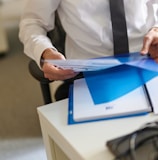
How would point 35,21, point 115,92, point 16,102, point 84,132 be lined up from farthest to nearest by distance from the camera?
point 16,102 < point 35,21 < point 115,92 < point 84,132

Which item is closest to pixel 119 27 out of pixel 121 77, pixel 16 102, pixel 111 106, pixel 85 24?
pixel 85 24

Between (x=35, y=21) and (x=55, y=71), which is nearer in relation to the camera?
(x=55, y=71)

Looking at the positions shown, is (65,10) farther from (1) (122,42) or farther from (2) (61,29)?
(1) (122,42)

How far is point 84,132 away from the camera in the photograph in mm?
781

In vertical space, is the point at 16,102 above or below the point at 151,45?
below

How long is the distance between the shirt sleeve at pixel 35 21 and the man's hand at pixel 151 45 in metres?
0.32

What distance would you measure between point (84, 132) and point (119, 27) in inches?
16.4

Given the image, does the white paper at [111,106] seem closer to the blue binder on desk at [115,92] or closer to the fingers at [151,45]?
the blue binder on desk at [115,92]

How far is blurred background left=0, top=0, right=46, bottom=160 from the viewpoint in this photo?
5.46ft

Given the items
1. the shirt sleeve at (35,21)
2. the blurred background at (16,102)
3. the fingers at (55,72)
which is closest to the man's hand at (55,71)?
the fingers at (55,72)

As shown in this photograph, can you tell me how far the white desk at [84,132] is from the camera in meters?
0.72

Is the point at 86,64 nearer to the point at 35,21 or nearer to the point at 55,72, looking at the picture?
the point at 55,72

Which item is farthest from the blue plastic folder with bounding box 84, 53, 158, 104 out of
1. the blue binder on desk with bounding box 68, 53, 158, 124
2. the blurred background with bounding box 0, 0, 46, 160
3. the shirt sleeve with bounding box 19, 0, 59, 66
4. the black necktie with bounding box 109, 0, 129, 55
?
the blurred background with bounding box 0, 0, 46, 160

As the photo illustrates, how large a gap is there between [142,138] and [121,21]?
499 mm
